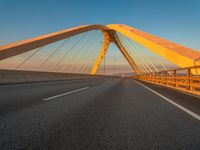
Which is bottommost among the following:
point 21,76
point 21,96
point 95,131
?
point 95,131

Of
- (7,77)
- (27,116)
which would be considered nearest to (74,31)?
(7,77)

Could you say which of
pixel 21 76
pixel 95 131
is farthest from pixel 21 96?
pixel 21 76

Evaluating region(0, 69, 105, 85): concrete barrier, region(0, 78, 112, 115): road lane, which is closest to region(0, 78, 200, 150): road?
region(0, 78, 112, 115): road lane

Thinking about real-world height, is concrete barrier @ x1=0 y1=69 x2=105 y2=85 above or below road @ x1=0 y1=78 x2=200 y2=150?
above

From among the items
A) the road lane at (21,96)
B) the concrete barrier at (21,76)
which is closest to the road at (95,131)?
the road lane at (21,96)

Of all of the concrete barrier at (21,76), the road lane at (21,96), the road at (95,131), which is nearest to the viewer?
the road at (95,131)

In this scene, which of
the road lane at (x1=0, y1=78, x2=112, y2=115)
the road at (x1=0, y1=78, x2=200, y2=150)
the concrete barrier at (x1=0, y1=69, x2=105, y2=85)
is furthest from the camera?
the concrete barrier at (x1=0, y1=69, x2=105, y2=85)

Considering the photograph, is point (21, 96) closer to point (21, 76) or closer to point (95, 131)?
point (95, 131)

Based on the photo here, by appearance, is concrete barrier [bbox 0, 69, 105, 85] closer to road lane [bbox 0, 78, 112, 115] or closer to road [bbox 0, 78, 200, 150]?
road lane [bbox 0, 78, 112, 115]

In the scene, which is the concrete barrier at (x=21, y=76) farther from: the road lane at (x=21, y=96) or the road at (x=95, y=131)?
the road at (x=95, y=131)

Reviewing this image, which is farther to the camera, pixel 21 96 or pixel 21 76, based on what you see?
pixel 21 76

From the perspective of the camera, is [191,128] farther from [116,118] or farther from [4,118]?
[4,118]

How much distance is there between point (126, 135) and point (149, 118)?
4.45 ft

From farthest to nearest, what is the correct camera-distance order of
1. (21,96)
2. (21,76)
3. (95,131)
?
(21,76)
(21,96)
(95,131)
